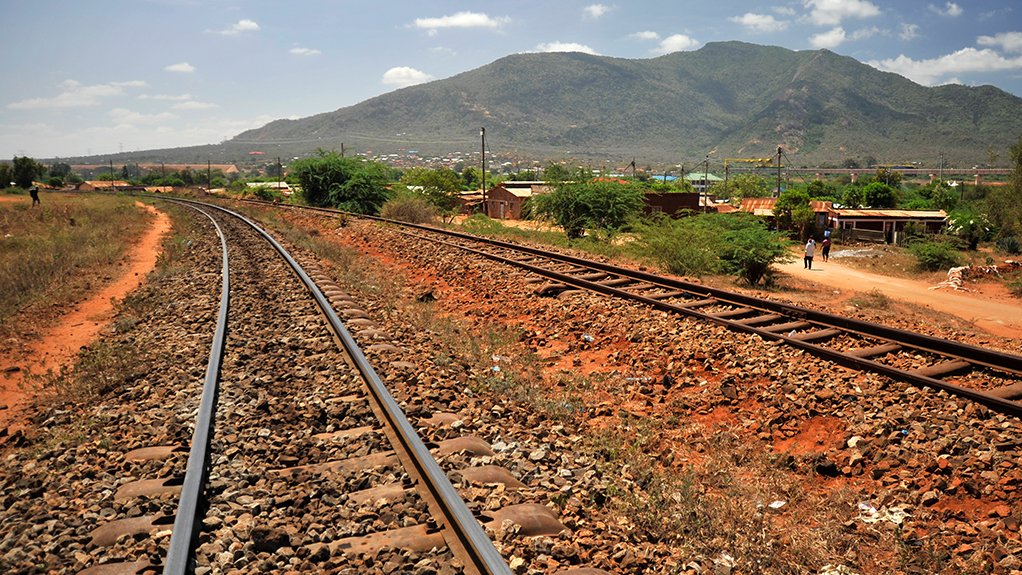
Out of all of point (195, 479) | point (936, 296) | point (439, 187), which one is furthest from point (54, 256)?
point (439, 187)

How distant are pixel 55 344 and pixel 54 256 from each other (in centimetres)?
1111

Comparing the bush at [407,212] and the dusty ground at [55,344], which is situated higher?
the bush at [407,212]

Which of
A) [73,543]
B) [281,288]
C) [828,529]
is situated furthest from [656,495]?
[281,288]

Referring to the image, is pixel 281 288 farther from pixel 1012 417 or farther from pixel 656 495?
pixel 1012 417

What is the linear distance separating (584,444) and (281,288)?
8.68 metres

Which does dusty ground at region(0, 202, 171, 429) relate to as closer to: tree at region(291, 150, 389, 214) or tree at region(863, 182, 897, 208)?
tree at region(291, 150, 389, 214)

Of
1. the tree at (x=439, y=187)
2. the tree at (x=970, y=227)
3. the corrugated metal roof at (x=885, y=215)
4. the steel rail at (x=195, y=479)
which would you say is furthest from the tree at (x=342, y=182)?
the tree at (x=970, y=227)

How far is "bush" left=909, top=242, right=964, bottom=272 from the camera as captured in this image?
36.6 m

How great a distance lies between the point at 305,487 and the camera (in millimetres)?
4852

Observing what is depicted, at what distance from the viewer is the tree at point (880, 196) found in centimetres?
8169

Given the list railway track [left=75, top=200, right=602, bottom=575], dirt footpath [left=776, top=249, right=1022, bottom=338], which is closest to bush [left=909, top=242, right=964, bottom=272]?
dirt footpath [left=776, top=249, right=1022, bottom=338]

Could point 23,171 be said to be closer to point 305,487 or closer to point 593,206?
point 593,206

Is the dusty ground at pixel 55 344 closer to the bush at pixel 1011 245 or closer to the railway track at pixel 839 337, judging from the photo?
the railway track at pixel 839 337

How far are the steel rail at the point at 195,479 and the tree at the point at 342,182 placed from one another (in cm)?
3188
